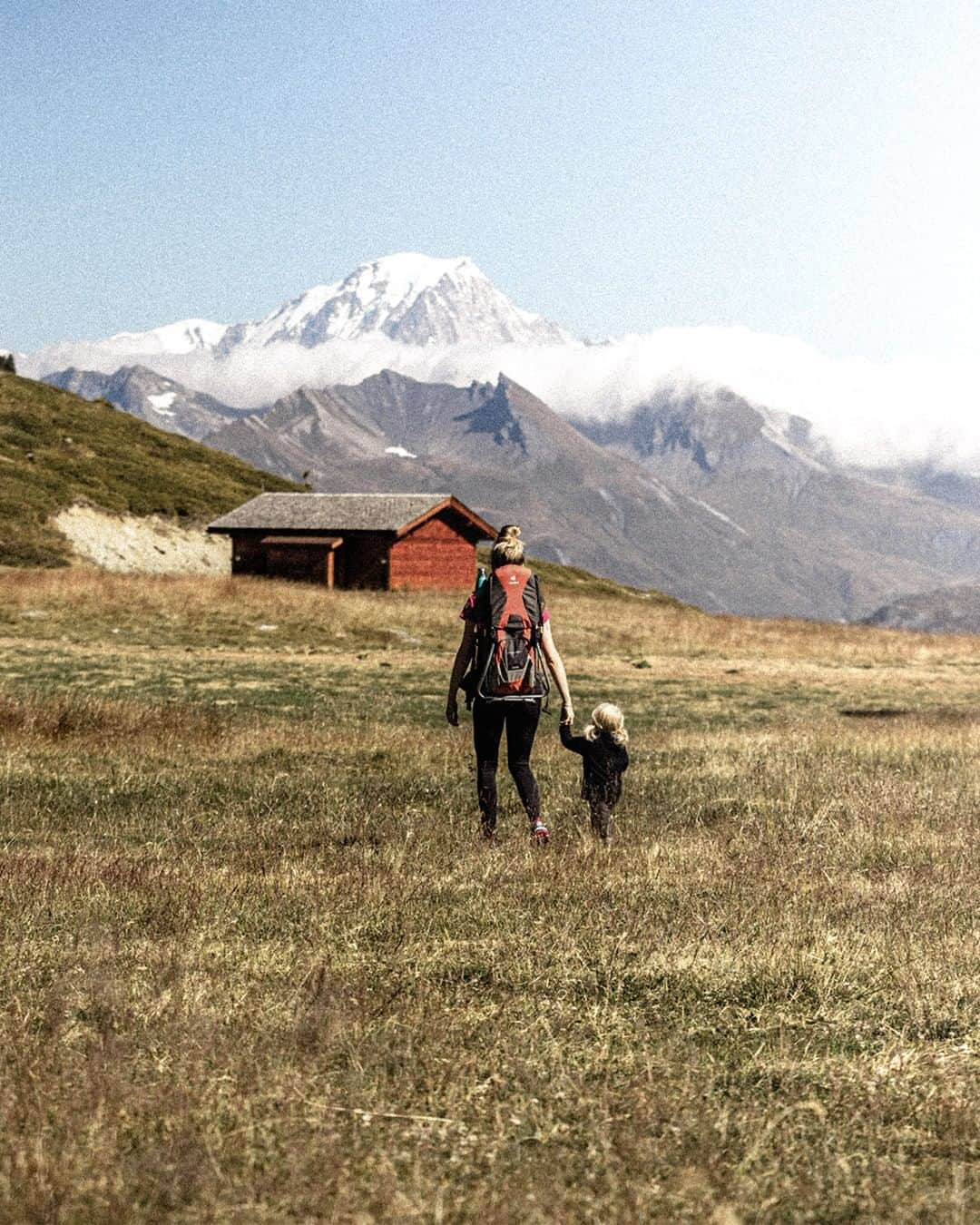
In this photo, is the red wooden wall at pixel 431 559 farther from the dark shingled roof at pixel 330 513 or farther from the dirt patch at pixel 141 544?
the dirt patch at pixel 141 544

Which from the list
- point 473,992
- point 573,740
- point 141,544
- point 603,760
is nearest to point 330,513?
point 141,544

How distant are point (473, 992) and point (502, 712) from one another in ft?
13.9

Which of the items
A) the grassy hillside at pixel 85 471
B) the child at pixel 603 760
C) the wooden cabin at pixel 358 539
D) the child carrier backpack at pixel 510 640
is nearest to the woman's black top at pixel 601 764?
the child at pixel 603 760

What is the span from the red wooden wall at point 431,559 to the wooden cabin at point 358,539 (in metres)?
0.05

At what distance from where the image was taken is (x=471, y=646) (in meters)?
10.6

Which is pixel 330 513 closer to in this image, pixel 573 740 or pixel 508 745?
pixel 573 740

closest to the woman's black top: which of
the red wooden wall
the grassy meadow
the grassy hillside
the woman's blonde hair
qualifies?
the grassy meadow

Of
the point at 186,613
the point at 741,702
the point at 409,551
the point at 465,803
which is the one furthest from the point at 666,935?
the point at 409,551

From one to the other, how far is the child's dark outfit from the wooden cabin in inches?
2508

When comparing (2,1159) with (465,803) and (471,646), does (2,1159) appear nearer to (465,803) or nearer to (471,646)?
(471,646)

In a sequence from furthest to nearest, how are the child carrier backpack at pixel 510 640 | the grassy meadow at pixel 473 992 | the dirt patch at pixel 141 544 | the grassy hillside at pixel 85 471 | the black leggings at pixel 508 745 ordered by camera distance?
1. the dirt patch at pixel 141 544
2. the grassy hillside at pixel 85 471
3. the black leggings at pixel 508 745
4. the child carrier backpack at pixel 510 640
5. the grassy meadow at pixel 473 992

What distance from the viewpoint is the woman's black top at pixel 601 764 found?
1100 centimetres

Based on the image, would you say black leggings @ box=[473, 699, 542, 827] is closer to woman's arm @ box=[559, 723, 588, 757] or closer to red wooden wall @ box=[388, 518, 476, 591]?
woman's arm @ box=[559, 723, 588, 757]

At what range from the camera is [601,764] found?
36.2 ft
